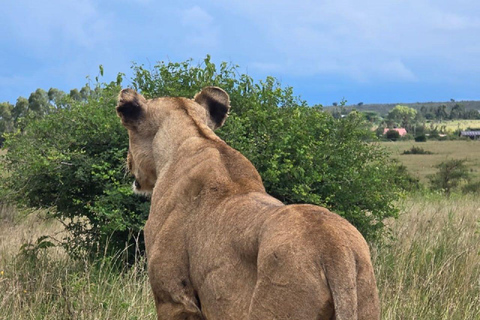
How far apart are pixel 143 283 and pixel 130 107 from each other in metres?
2.91

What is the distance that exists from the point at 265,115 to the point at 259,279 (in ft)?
18.8

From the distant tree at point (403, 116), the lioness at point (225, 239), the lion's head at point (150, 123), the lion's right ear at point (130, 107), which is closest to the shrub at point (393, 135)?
the distant tree at point (403, 116)

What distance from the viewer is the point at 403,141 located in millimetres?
93312

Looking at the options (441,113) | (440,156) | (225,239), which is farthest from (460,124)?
(225,239)

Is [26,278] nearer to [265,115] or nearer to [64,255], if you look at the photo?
[64,255]

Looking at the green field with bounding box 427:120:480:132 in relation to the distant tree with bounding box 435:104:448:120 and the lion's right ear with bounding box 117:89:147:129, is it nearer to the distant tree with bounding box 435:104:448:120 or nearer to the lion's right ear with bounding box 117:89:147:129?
the distant tree with bounding box 435:104:448:120

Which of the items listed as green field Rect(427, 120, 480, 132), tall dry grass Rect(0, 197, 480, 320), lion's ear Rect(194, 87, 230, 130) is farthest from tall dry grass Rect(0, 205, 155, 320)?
green field Rect(427, 120, 480, 132)

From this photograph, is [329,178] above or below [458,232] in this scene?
above

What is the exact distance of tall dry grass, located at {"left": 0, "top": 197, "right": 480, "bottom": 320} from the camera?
22.2ft

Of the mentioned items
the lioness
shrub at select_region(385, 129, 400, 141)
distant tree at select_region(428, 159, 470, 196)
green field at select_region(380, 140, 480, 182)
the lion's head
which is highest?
the lion's head

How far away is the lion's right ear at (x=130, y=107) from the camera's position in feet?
17.8

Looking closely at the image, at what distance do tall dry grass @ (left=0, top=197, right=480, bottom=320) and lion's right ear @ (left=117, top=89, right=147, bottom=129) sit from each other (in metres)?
1.95

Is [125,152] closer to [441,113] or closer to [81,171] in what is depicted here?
[81,171]

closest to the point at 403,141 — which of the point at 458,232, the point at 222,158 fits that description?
the point at 458,232
